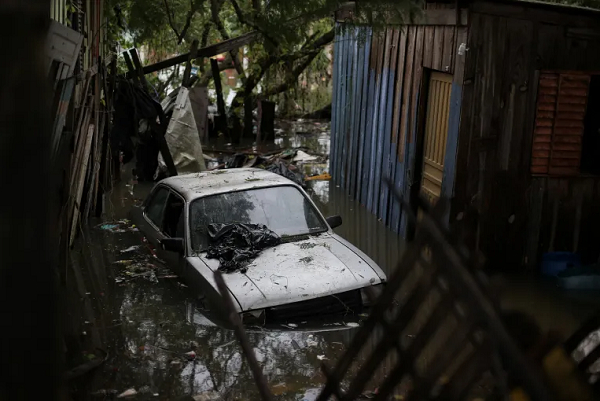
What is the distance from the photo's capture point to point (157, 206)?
341 inches

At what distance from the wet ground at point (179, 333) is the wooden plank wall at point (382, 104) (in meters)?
1.13

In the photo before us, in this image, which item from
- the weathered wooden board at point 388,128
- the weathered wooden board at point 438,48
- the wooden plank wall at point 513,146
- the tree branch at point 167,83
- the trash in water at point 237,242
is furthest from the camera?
the tree branch at point 167,83

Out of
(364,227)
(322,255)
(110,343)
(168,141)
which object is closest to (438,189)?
(364,227)

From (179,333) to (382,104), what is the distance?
5704 mm

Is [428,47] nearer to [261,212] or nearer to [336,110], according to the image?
[261,212]

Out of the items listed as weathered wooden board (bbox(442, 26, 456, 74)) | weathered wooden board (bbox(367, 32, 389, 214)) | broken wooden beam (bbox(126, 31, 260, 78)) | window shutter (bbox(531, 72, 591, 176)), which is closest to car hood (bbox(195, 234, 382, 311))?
weathered wooden board (bbox(442, 26, 456, 74))

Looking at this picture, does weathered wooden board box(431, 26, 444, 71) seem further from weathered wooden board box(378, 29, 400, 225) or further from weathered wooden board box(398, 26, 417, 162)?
weathered wooden board box(378, 29, 400, 225)

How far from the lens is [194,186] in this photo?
8.12 metres

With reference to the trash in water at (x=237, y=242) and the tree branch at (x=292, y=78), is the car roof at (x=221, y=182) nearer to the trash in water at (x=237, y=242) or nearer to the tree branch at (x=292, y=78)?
the trash in water at (x=237, y=242)

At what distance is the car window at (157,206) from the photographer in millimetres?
8477

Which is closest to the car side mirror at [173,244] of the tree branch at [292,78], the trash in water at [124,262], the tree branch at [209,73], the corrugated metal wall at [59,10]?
the trash in water at [124,262]

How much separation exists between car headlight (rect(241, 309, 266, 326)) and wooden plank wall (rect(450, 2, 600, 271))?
8.99ft

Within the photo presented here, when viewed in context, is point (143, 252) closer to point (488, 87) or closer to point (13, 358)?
point (488, 87)

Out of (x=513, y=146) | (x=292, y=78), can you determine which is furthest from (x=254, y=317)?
(x=292, y=78)
